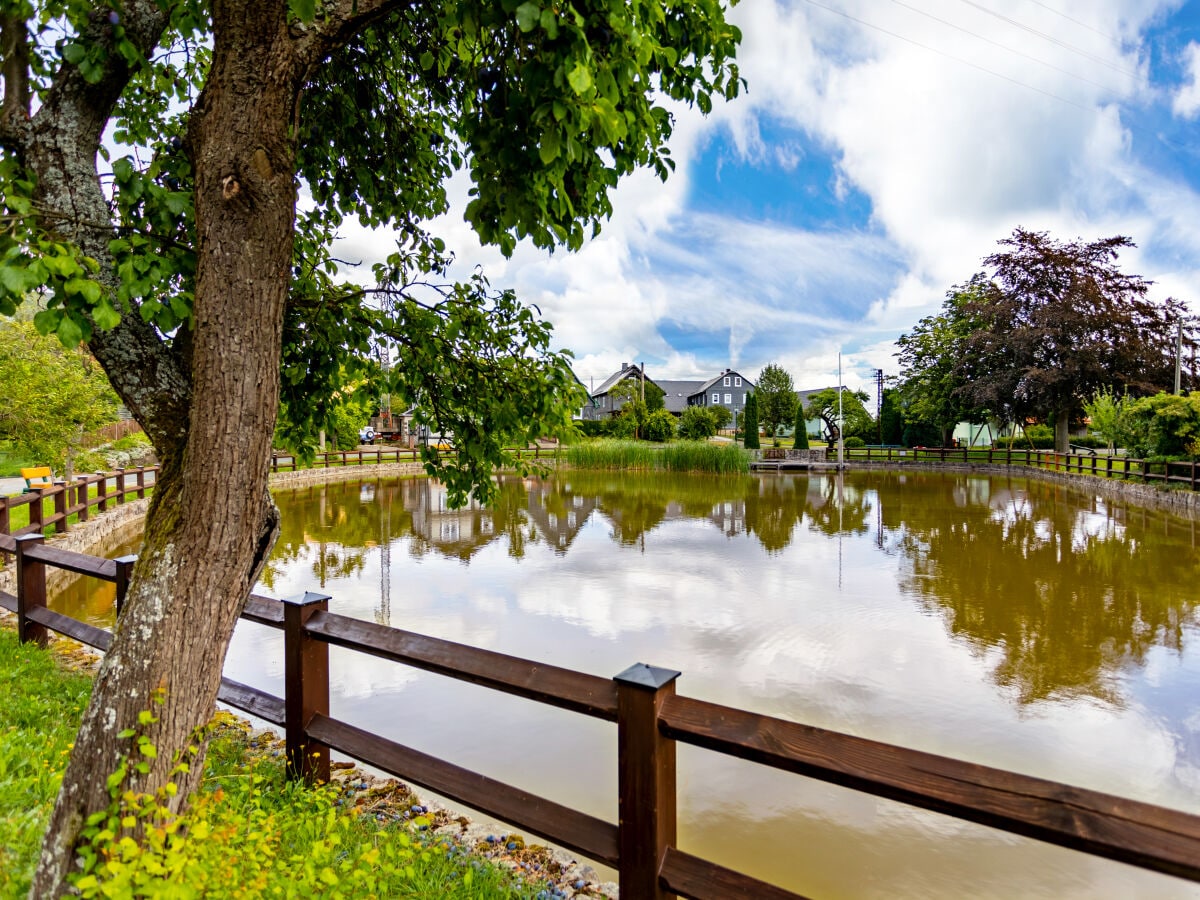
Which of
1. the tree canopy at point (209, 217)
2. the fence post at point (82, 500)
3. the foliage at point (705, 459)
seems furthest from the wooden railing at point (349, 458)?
the tree canopy at point (209, 217)

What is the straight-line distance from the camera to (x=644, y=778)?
6.33ft

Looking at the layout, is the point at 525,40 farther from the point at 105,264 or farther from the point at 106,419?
the point at 106,419

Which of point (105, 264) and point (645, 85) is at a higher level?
point (645, 85)

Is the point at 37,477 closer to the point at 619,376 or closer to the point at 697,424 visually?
the point at 697,424

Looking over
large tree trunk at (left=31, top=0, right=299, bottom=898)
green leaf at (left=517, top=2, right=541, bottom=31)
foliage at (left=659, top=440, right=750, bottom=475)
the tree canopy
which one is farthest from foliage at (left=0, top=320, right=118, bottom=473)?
foliage at (left=659, top=440, right=750, bottom=475)

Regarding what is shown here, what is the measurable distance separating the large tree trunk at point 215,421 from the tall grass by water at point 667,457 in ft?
90.9

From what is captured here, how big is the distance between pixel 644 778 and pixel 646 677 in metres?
0.29

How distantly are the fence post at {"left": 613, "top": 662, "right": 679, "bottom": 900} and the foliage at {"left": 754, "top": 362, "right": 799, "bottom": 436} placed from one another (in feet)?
168

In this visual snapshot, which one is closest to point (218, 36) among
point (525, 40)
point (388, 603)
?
point (525, 40)

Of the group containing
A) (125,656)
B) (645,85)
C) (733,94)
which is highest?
(733,94)

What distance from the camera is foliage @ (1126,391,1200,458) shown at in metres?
17.6

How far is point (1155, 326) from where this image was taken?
1093 inches

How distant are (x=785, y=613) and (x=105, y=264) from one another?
24.6ft

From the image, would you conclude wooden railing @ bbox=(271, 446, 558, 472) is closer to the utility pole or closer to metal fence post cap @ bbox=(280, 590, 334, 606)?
metal fence post cap @ bbox=(280, 590, 334, 606)
